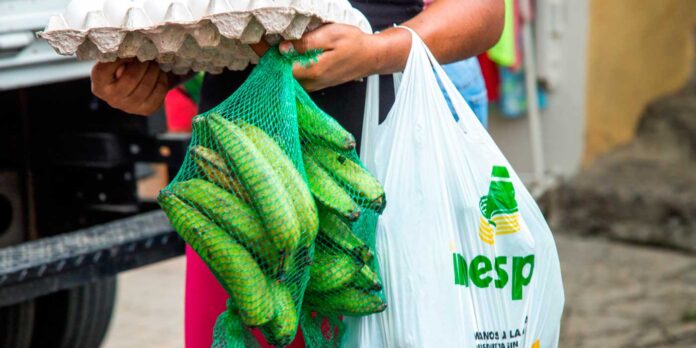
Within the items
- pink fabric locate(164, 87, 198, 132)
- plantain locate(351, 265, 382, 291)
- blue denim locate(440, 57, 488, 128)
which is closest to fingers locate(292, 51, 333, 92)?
plantain locate(351, 265, 382, 291)

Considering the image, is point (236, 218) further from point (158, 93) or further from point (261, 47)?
point (158, 93)

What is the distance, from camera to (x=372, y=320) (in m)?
2.01

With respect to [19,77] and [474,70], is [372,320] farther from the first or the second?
[19,77]

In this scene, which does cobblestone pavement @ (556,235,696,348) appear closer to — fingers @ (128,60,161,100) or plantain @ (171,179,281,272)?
fingers @ (128,60,161,100)

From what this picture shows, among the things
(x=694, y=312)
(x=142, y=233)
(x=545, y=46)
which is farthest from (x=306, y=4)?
(x=545, y=46)

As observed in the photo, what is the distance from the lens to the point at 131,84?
2057 mm

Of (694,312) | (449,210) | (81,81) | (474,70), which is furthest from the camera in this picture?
(694,312)

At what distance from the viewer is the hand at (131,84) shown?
203 centimetres

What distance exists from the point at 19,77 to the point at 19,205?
0.66m

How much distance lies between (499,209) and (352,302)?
33 cm

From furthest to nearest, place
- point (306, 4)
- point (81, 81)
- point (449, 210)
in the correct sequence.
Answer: point (81, 81), point (449, 210), point (306, 4)

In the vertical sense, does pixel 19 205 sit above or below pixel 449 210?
below

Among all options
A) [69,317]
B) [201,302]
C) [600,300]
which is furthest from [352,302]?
[600,300]

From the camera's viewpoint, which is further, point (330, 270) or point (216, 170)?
point (330, 270)
